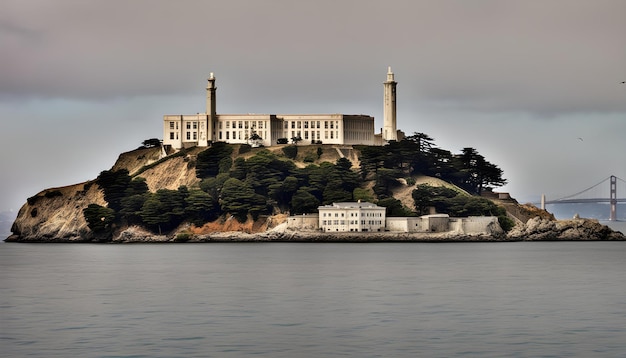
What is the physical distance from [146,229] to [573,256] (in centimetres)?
7820

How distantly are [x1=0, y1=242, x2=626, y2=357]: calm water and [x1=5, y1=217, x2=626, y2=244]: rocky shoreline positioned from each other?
5019 centimetres

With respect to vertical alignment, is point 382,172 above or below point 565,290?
above

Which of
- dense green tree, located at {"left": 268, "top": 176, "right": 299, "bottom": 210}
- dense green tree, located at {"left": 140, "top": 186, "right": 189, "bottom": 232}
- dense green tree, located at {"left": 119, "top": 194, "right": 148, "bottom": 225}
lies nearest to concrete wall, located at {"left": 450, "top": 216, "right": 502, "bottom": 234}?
dense green tree, located at {"left": 268, "top": 176, "right": 299, "bottom": 210}

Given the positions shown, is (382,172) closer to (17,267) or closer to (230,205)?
(230,205)

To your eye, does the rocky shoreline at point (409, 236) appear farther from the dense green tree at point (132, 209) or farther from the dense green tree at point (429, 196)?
the dense green tree at point (429, 196)

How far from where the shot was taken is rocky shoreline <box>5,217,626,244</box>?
177 meters

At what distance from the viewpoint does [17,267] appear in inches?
4717

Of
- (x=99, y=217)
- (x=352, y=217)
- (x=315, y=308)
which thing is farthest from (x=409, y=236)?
(x=315, y=308)

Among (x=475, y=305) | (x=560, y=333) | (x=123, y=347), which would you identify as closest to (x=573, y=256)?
(x=475, y=305)

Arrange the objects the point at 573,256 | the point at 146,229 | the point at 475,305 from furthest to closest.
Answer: the point at 146,229, the point at 573,256, the point at 475,305

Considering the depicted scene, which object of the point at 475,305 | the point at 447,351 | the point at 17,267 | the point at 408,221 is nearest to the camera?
the point at 447,351

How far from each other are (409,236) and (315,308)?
107542 millimetres

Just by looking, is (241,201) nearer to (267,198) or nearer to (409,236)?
(267,198)

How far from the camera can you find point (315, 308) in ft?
232
